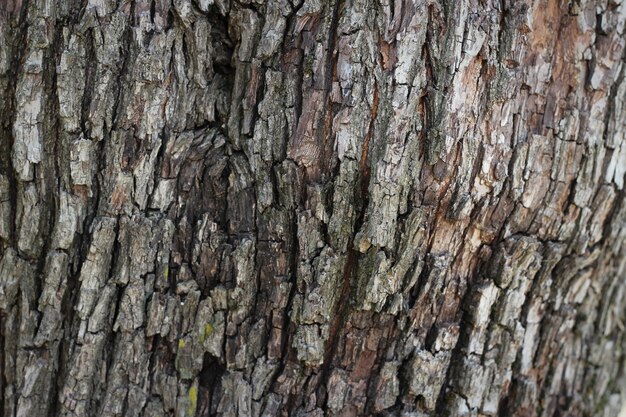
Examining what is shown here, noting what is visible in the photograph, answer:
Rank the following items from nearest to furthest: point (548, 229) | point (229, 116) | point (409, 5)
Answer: point (409, 5), point (229, 116), point (548, 229)

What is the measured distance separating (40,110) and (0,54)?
0.62 feet

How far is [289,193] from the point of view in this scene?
1734mm

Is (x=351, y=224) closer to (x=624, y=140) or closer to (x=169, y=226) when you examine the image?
(x=169, y=226)

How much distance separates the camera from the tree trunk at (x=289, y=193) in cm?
169

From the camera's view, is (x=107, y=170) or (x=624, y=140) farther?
(x=624, y=140)

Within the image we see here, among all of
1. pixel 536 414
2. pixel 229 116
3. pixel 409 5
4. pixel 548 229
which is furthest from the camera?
pixel 536 414

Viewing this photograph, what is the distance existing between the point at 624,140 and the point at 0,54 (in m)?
1.88

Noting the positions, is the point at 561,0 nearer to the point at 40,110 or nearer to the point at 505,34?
the point at 505,34

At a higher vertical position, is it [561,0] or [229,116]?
[561,0]

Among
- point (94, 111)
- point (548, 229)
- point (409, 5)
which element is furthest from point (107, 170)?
point (548, 229)

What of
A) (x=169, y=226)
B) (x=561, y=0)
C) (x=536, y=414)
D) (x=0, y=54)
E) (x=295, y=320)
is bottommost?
(x=536, y=414)

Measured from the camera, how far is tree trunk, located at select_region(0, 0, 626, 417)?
1.69 m

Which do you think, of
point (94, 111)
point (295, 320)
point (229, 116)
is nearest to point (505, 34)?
point (229, 116)

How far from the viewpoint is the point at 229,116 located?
69.7 inches
